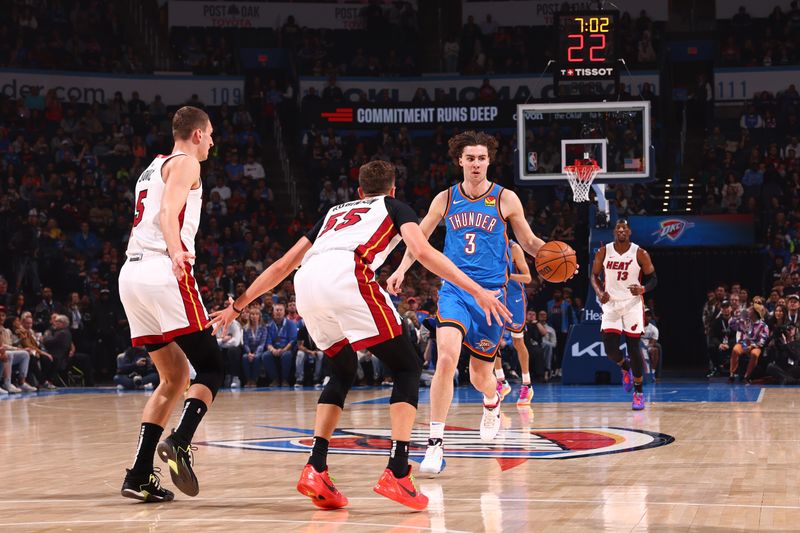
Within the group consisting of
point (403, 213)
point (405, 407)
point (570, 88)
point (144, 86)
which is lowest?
point (405, 407)

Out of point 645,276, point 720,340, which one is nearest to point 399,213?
point 645,276

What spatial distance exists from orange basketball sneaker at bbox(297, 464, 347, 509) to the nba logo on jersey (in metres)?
11.9

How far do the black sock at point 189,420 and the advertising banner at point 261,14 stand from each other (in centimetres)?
2510

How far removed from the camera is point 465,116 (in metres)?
25.2

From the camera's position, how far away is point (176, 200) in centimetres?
601

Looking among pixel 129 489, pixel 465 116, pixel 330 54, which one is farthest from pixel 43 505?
pixel 330 54

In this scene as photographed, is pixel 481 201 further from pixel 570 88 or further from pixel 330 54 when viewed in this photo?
pixel 330 54

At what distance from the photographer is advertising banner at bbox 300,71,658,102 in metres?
26.4

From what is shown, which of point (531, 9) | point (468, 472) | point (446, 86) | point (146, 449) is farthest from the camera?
point (531, 9)

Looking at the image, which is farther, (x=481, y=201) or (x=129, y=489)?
(x=481, y=201)

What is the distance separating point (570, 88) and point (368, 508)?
1186 cm

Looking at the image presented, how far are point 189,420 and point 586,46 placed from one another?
11989 millimetres

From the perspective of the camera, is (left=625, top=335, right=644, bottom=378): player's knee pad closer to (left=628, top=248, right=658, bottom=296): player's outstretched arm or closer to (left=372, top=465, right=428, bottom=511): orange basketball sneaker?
(left=628, top=248, right=658, bottom=296): player's outstretched arm

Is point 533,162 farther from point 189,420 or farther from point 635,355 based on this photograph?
point 189,420
